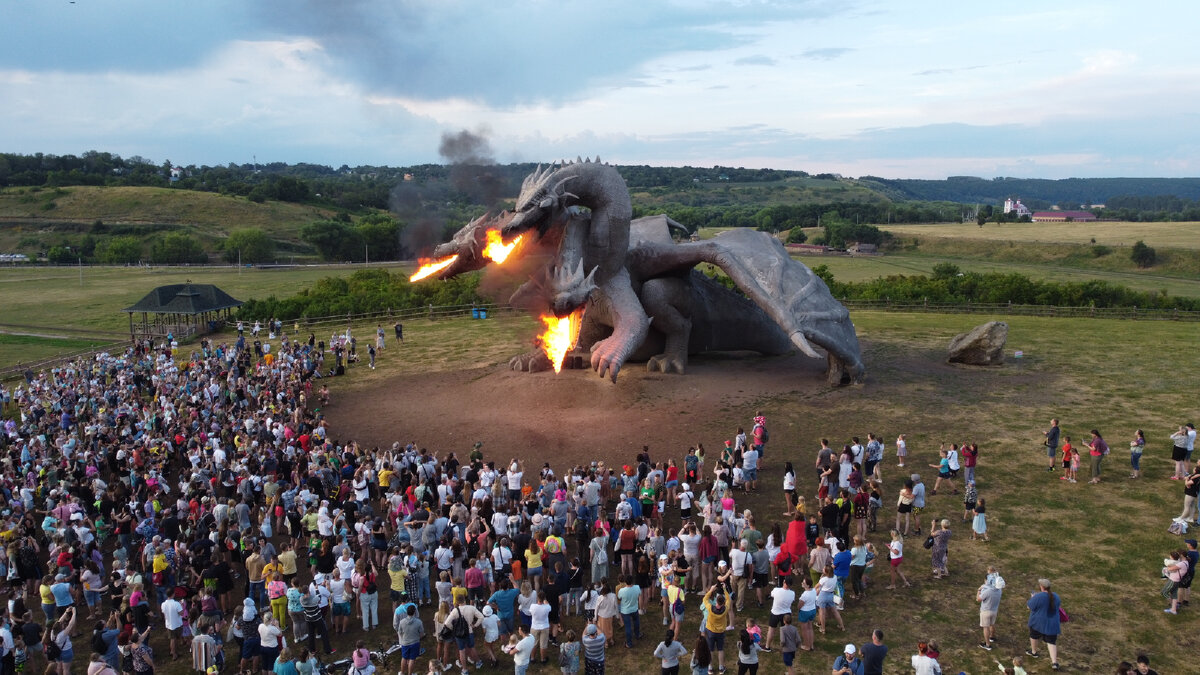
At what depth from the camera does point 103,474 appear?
18.4 metres

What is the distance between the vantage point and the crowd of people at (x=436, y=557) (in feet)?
36.1

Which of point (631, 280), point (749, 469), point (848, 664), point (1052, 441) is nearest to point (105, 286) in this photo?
point (631, 280)

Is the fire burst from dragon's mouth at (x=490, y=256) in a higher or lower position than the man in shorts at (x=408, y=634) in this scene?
higher

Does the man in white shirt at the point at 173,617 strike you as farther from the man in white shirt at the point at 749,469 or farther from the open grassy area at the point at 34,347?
the open grassy area at the point at 34,347

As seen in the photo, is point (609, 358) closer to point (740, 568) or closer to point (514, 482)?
point (514, 482)

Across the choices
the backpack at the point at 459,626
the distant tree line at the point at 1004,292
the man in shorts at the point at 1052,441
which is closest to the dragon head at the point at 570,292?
the backpack at the point at 459,626

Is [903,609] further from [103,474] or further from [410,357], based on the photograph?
[410,357]

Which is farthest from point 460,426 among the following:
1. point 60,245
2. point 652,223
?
point 60,245

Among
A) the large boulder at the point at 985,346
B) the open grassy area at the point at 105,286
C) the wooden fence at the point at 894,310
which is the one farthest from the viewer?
the open grassy area at the point at 105,286

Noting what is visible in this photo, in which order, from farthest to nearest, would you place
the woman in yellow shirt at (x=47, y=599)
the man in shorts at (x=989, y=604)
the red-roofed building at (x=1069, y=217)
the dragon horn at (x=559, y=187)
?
1. the red-roofed building at (x=1069, y=217)
2. the dragon horn at (x=559, y=187)
3. the woman in yellow shirt at (x=47, y=599)
4. the man in shorts at (x=989, y=604)

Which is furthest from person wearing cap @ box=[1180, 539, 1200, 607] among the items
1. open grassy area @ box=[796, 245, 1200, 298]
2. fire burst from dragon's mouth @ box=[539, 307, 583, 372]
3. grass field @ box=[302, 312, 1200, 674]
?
open grassy area @ box=[796, 245, 1200, 298]

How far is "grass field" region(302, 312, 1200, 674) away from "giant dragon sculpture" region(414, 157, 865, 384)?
7.79ft

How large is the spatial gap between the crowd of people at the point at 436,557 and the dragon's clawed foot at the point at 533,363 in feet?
27.1

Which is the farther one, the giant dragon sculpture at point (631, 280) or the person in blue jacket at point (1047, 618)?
the giant dragon sculpture at point (631, 280)
